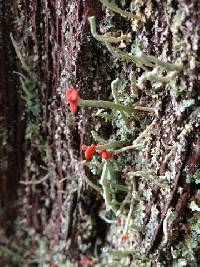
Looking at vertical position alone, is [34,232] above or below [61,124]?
below

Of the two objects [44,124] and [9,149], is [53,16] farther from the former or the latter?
[9,149]

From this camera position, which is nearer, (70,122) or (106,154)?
(106,154)

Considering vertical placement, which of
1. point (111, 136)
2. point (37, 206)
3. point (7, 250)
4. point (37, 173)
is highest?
point (111, 136)

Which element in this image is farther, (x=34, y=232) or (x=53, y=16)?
(x=34, y=232)

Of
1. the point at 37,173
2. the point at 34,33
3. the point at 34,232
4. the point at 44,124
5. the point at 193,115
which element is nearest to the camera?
the point at 193,115

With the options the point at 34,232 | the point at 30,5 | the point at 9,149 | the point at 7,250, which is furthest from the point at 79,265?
the point at 30,5

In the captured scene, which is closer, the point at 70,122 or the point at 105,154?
the point at 105,154

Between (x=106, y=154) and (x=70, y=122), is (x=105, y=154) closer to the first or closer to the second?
(x=106, y=154)

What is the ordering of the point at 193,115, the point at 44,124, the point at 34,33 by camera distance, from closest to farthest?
the point at 193,115, the point at 34,33, the point at 44,124

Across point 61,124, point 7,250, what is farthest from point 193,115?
point 7,250

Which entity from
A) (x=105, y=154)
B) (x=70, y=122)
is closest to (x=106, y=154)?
(x=105, y=154)
